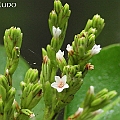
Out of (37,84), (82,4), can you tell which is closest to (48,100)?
(37,84)

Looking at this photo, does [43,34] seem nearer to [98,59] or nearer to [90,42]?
[98,59]

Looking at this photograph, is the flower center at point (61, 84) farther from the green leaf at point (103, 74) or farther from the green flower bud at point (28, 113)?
the green leaf at point (103, 74)

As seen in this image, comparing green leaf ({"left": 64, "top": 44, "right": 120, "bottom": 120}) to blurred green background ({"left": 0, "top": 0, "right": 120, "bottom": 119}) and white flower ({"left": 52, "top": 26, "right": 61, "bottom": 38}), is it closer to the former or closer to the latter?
white flower ({"left": 52, "top": 26, "right": 61, "bottom": 38})

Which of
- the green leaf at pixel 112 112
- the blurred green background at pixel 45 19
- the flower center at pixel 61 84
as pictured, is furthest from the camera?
the blurred green background at pixel 45 19

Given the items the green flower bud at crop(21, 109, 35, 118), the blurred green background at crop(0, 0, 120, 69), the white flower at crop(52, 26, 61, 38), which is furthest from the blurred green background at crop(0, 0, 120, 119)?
the green flower bud at crop(21, 109, 35, 118)

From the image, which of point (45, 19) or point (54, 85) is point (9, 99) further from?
point (45, 19)

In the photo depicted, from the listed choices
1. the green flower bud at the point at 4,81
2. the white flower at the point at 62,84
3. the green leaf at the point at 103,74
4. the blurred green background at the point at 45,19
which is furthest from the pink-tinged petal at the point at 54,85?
the blurred green background at the point at 45,19

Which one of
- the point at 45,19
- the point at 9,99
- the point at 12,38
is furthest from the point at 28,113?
the point at 45,19
